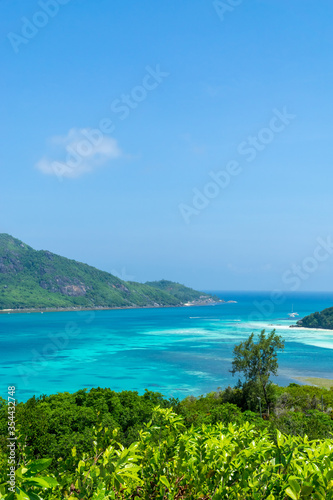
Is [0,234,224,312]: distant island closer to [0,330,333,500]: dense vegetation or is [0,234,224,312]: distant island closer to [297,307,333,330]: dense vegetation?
[297,307,333,330]: dense vegetation

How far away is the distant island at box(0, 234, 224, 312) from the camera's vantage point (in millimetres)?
126688

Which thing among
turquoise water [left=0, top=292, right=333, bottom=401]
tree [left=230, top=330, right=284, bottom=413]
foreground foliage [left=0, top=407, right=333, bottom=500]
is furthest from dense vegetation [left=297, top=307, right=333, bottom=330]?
foreground foliage [left=0, top=407, right=333, bottom=500]

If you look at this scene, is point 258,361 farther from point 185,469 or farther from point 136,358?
point 136,358

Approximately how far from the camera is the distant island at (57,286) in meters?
127

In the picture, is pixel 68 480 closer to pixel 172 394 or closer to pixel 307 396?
pixel 307 396

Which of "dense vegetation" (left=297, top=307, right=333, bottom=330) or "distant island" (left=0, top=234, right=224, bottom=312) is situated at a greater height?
"distant island" (left=0, top=234, right=224, bottom=312)

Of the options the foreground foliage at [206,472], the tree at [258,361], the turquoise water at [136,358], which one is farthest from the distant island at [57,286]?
the foreground foliage at [206,472]

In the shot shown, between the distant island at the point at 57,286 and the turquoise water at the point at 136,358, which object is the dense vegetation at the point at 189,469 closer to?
the turquoise water at the point at 136,358

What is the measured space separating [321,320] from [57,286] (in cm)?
9586

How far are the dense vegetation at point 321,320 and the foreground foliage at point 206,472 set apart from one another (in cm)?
8290

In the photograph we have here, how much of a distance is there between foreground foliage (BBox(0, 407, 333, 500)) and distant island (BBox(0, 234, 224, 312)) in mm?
120929

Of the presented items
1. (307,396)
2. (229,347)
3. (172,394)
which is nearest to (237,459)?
(307,396)

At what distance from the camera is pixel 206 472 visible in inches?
87.6

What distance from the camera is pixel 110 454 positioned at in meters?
2.10
